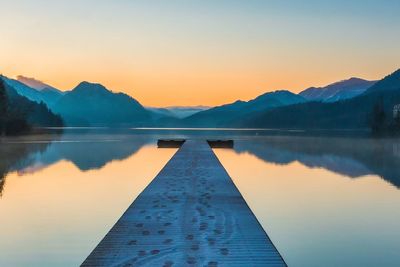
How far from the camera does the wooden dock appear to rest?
792 cm

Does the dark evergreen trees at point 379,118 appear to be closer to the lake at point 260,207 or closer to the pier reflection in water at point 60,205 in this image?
the lake at point 260,207

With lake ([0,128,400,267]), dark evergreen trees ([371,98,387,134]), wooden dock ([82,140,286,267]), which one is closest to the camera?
wooden dock ([82,140,286,267])

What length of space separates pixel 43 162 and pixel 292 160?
1845 centimetres

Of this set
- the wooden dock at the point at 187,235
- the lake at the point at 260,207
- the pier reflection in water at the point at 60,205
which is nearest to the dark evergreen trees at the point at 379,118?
the lake at the point at 260,207

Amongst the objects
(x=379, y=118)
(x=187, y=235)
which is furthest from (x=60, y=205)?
(x=379, y=118)

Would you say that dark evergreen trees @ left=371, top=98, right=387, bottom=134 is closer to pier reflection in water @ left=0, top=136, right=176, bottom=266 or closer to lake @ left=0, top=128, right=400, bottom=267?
lake @ left=0, top=128, right=400, bottom=267

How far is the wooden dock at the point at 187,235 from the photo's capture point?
7922mm

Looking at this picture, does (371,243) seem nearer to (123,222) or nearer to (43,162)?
(123,222)

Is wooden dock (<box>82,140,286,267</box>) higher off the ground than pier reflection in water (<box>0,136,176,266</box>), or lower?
higher

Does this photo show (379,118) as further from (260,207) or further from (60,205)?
(60,205)

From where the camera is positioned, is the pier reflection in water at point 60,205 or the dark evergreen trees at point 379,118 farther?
the dark evergreen trees at point 379,118

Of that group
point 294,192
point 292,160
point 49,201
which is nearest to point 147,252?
point 49,201

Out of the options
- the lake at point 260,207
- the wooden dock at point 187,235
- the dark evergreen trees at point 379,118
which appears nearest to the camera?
the wooden dock at point 187,235

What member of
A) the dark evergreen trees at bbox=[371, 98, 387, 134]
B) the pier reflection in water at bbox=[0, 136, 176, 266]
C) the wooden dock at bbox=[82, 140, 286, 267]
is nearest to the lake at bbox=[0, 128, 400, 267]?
the pier reflection in water at bbox=[0, 136, 176, 266]
